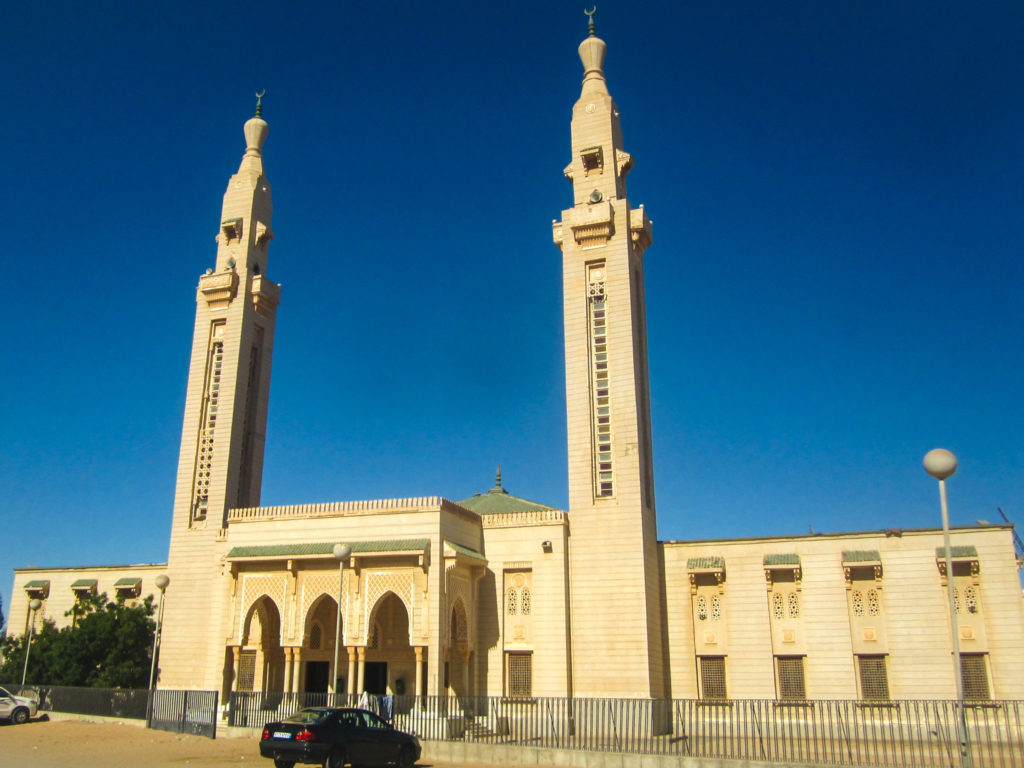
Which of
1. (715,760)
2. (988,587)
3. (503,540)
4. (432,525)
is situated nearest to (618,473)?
(503,540)

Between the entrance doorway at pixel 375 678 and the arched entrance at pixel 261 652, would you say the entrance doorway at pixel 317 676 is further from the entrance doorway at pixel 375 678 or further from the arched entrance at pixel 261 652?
the entrance doorway at pixel 375 678

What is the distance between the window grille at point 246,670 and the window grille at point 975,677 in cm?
2391

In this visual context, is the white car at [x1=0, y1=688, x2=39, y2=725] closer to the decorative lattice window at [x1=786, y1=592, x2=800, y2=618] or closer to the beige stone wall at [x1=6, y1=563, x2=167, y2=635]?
the beige stone wall at [x1=6, y1=563, x2=167, y2=635]

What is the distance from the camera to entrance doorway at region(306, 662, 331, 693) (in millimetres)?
32066

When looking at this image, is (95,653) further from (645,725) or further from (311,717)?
(645,725)

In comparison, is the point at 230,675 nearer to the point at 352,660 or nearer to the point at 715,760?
the point at 352,660

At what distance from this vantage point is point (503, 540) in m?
31.9

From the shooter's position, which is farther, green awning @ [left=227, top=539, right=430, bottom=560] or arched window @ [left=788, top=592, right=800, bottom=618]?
arched window @ [left=788, top=592, right=800, bottom=618]

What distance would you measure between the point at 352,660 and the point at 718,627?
41.2 ft

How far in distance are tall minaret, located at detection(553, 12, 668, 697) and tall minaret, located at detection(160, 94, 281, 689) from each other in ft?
44.1

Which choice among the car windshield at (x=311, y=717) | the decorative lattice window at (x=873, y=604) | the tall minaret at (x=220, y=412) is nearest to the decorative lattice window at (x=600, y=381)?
the decorative lattice window at (x=873, y=604)

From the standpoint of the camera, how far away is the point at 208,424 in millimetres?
36875

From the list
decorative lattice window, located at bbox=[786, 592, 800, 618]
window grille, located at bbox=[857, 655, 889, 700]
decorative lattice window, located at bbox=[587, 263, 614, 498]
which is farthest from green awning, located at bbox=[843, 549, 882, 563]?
decorative lattice window, located at bbox=[587, 263, 614, 498]

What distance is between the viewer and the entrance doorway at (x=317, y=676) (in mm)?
Answer: 32066
